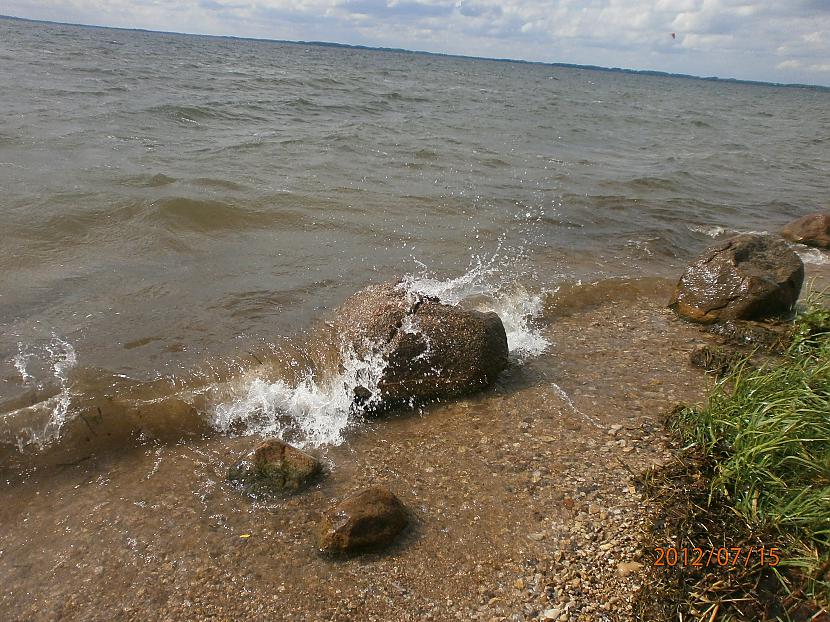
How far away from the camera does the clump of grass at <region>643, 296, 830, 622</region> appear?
2826 millimetres

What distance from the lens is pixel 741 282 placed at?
21.2 feet

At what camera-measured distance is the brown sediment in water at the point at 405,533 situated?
3158 millimetres

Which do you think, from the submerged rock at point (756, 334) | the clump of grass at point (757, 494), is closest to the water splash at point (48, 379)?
the clump of grass at point (757, 494)

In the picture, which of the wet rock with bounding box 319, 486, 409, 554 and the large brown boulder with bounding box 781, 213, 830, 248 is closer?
the wet rock with bounding box 319, 486, 409, 554

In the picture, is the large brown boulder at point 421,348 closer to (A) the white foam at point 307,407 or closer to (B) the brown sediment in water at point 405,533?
(A) the white foam at point 307,407

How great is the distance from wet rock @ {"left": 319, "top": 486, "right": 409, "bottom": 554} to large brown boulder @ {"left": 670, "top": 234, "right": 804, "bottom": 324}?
186 inches

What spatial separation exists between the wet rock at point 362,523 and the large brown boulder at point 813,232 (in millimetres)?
10009

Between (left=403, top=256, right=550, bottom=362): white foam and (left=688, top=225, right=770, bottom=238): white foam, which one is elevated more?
(left=688, top=225, right=770, bottom=238): white foam

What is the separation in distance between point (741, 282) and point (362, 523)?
5.21 m

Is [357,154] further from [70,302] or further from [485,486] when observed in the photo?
[485,486]

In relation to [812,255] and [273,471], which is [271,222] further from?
[812,255]

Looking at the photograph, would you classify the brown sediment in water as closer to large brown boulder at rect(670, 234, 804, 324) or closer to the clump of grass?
the clump of grass

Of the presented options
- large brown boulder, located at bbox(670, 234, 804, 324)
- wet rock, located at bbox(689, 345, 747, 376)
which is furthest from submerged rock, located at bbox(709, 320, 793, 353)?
wet rock, located at bbox(689, 345, 747, 376)

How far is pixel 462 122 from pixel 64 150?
47.3 ft
